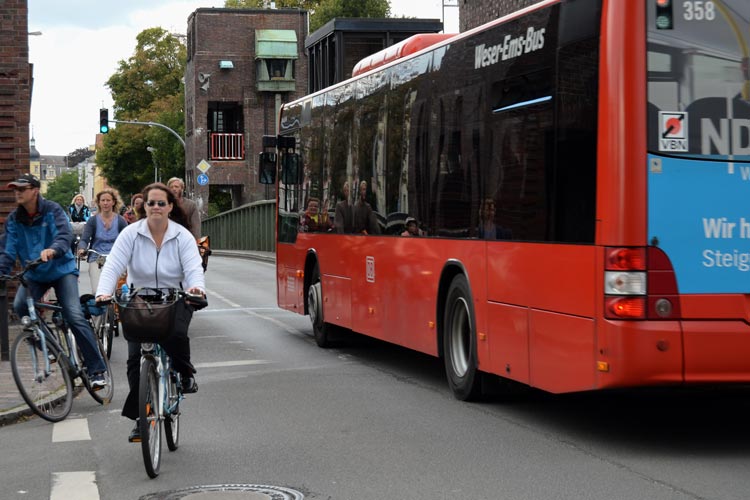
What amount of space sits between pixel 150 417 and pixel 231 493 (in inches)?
32.9

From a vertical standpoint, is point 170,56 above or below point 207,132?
above

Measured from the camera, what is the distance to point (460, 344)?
36.7 feet

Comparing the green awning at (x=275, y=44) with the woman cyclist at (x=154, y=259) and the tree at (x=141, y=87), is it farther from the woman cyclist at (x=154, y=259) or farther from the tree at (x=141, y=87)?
the woman cyclist at (x=154, y=259)

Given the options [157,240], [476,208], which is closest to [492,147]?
[476,208]

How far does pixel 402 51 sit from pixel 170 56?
9220 cm

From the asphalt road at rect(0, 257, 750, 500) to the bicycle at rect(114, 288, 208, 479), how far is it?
0.27m

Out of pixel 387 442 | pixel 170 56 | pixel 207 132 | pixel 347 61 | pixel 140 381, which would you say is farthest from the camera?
pixel 170 56

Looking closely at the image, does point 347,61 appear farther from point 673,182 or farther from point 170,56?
point 170,56

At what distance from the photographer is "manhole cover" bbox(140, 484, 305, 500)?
727 cm

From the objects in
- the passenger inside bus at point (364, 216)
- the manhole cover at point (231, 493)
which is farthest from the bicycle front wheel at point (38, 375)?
the passenger inside bus at point (364, 216)

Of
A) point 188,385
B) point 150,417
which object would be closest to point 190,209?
point 188,385

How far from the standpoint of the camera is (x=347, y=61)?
41.9 meters

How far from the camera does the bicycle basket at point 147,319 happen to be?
8016mm

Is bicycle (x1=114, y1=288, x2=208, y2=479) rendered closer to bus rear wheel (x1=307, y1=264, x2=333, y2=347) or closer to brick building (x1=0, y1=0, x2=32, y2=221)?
bus rear wheel (x1=307, y1=264, x2=333, y2=347)
